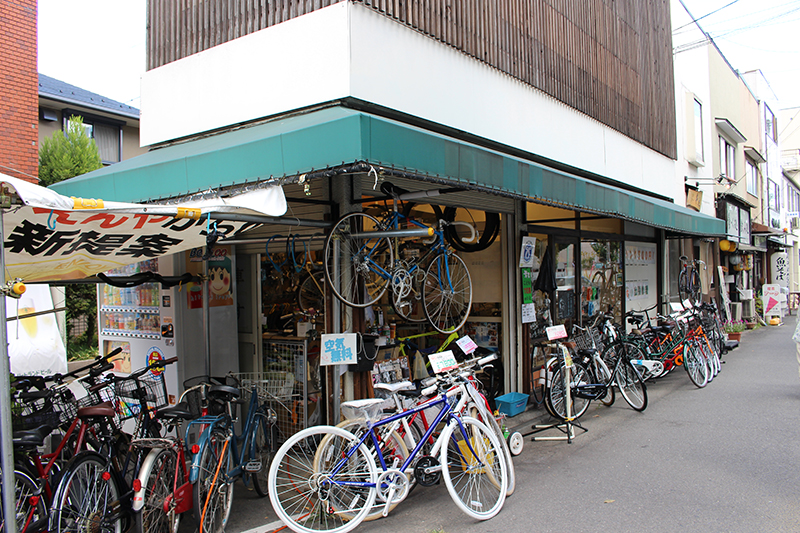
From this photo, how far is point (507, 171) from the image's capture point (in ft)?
17.7

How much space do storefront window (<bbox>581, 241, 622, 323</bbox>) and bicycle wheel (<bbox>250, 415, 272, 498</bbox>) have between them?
701 centimetres

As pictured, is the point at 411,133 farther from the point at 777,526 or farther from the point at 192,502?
the point at 777,526

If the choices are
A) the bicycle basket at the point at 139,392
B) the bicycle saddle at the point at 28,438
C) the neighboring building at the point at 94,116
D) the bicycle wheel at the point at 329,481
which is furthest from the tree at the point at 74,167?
the bicycle wheel at the point at 329,481

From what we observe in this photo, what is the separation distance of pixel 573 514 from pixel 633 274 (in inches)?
359

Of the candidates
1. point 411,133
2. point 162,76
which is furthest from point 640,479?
point 162,76

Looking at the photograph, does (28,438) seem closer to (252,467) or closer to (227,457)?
(227,457)

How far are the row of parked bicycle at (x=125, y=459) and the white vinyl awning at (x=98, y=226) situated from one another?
3.67 ft

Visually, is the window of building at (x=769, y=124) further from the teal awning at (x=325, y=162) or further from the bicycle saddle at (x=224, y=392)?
the bicycle saddle at (x=224, y=392)

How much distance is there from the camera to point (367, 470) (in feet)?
14.5

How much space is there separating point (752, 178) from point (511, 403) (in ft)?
75.8

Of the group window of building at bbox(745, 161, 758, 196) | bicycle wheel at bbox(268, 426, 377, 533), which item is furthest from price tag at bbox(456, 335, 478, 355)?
window of building at bbox(745, 161, 758, 196)

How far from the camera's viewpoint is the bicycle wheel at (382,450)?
4398 mm

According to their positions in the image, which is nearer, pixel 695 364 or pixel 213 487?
pixel 213 487

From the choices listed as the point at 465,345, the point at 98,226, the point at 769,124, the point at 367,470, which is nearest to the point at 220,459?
the point at 367,470
